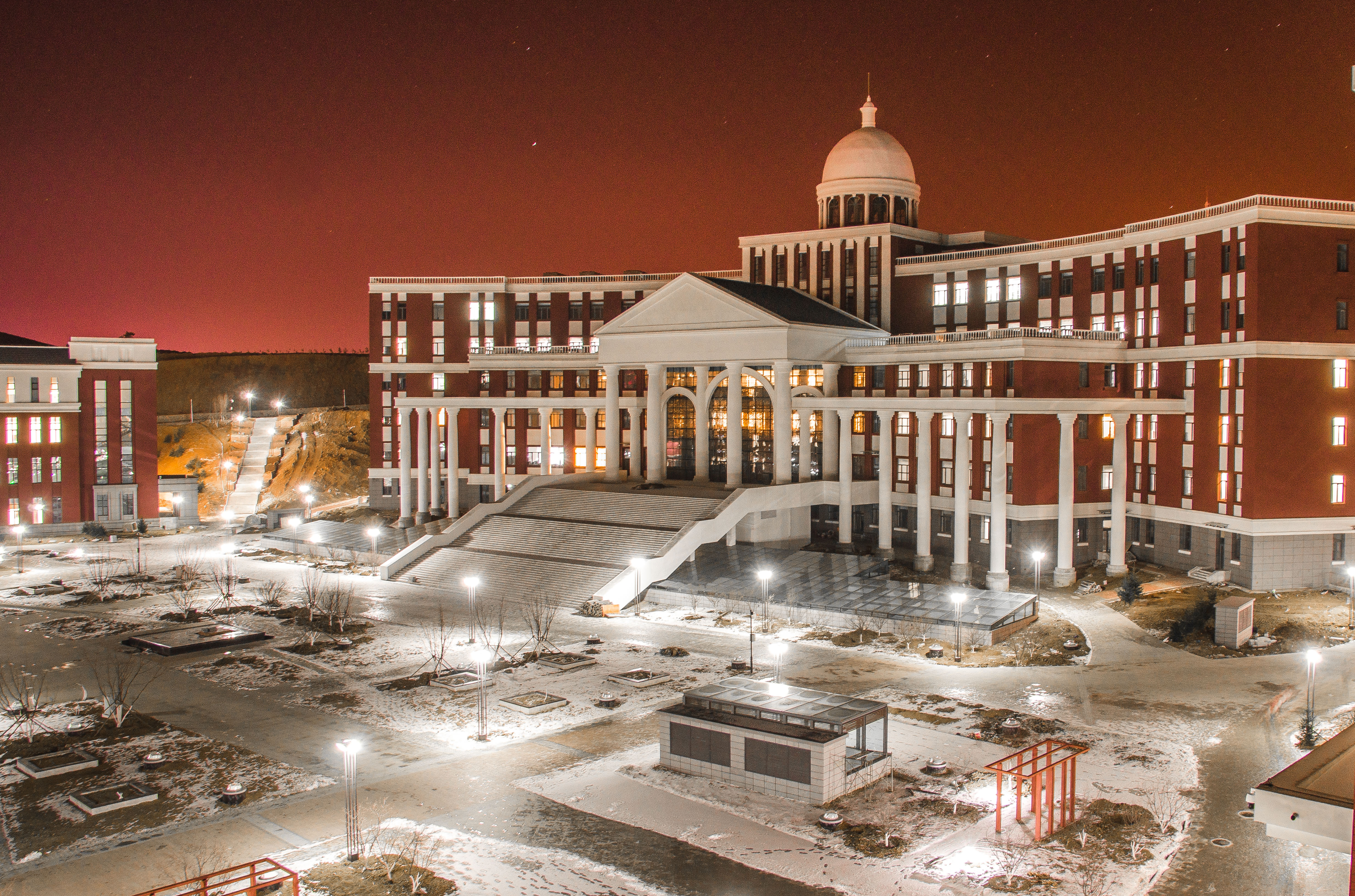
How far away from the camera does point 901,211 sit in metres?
72.6

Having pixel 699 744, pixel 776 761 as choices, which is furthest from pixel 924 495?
pixel 776 761

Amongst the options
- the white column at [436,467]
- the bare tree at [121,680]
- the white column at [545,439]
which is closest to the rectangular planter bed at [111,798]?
the bare tree at [121,680]

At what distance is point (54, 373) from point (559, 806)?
70.1 m

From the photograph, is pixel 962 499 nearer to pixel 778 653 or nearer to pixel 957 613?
pixel 957 613

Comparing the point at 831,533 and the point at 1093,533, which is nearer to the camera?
the point at 1093,533

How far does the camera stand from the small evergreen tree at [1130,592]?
4712 centimetres

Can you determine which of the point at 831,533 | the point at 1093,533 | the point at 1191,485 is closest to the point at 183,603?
the point at 831,533

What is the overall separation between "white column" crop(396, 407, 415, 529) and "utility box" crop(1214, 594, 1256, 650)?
54569mm

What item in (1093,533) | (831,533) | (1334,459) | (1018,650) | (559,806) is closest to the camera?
(559,806)

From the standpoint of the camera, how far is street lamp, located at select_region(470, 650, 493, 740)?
1184 inches

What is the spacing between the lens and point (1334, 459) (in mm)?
49969

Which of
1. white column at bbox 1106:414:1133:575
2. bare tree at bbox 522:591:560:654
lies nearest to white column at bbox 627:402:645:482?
bare tree at bbox 522:591:560:654

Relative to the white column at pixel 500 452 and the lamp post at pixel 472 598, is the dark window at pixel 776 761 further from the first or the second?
the white column at pixel 500 452

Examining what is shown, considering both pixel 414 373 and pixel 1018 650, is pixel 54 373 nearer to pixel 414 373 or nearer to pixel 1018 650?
pixel 414 373
